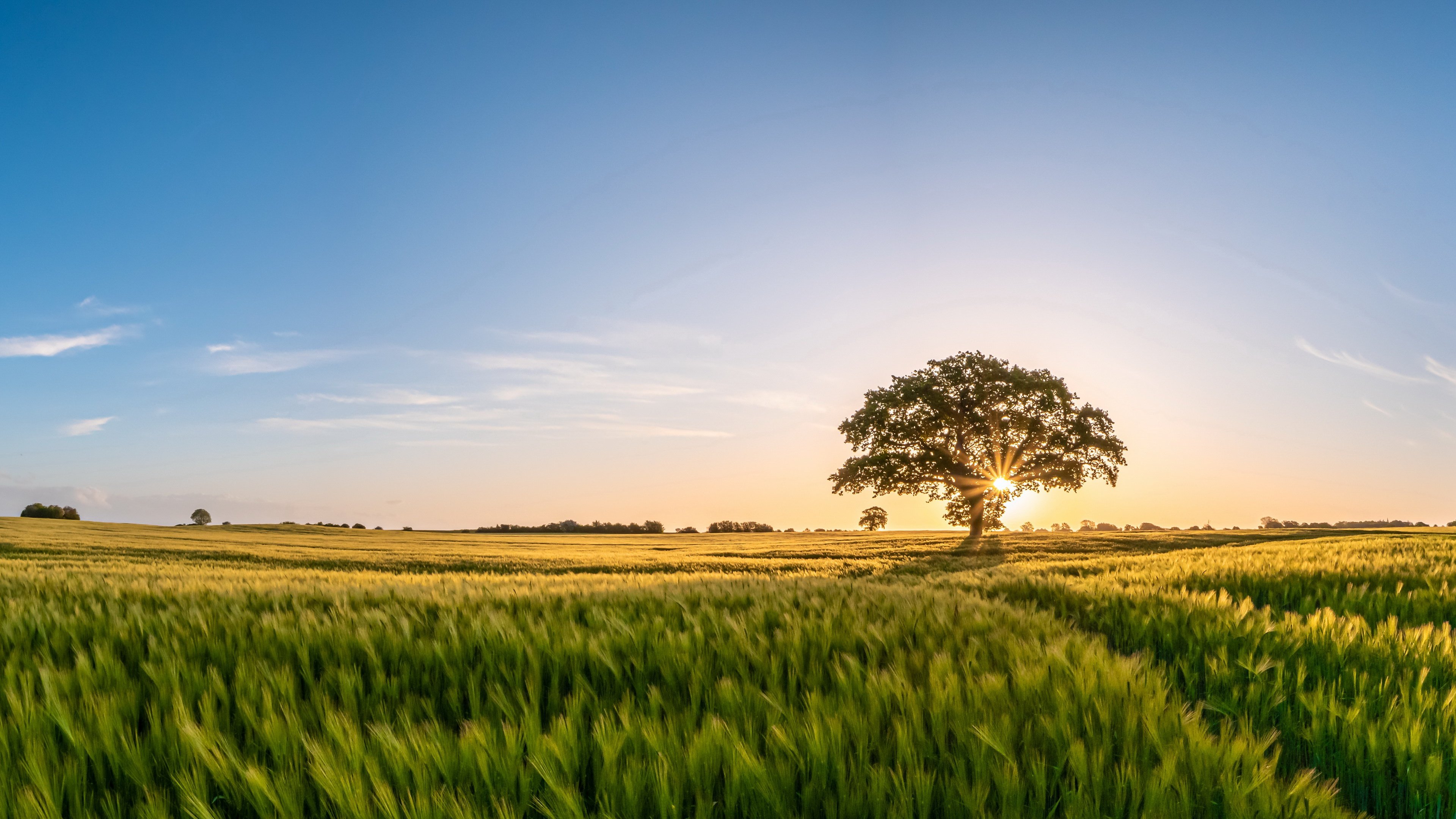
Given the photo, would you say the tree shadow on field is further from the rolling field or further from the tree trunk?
the rolling field

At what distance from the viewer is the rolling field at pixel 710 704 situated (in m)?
1.64

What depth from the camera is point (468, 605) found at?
16.5 feet

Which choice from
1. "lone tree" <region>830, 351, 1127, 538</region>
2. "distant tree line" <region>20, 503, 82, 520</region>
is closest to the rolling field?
"lone tree" <region>830, 351, 1127, 538</region>

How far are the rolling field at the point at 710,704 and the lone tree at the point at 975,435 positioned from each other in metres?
29.5

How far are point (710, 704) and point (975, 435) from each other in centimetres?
3647

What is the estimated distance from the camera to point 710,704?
2.51 metres

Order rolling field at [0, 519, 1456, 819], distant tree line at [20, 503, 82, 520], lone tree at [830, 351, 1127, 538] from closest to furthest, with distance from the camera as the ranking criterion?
rolling field at [0, 519, 1456, 819] → lone tree at [830, 351, 1127, 538] → distant tree line at [20, 503, 82, 520]

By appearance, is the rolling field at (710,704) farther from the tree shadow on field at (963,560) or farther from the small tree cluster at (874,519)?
the small tree cluster at (874,519)

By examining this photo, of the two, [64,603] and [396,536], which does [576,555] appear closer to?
[64,603]

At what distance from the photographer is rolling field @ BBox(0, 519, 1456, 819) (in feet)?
5.37

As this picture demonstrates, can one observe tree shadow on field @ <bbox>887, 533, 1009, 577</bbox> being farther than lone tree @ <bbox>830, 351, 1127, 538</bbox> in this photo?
No

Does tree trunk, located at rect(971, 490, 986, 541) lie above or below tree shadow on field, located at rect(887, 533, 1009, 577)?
above

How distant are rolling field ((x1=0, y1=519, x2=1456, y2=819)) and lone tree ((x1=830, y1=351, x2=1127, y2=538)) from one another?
2955 cm

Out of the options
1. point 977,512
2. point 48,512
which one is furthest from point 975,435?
point 48,512
